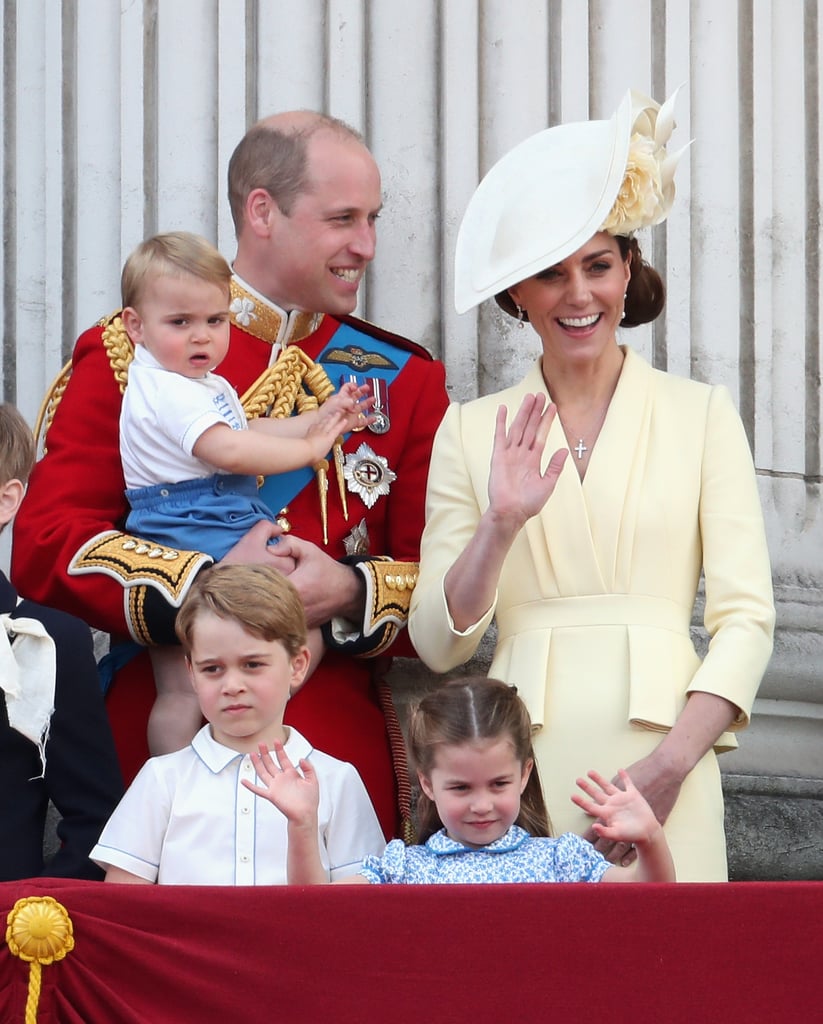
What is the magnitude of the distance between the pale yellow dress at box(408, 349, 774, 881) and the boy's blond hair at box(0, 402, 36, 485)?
2.37 feet

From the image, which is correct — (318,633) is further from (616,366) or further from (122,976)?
(122,976)

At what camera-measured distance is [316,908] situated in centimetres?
265

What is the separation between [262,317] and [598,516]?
0.96 meters

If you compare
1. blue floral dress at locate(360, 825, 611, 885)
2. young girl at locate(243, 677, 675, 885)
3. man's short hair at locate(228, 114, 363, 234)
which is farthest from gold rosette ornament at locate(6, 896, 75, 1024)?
man's short hair at locate(228, 114, 363, 234)

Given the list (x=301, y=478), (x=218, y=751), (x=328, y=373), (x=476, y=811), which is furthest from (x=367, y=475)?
(x=476, y=811)

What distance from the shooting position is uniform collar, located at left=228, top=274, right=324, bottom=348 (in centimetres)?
426

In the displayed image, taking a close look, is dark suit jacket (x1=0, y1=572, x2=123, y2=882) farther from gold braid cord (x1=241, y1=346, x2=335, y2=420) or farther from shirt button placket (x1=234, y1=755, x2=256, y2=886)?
gold braid cord (x1=241, y1=346, x2=335, y2=420)

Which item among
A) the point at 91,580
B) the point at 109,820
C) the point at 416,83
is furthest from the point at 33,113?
the point at 109,820

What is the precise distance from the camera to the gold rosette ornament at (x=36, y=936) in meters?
2.63

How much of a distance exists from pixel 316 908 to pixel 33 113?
2.69m

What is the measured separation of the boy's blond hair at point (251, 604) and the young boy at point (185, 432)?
386 millimetres

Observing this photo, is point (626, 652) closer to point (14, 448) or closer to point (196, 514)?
point (196, 514)

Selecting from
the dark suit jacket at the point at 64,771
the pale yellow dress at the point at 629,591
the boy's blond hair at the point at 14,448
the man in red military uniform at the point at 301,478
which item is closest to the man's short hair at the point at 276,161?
the man in red military uniform at the point at 301,478

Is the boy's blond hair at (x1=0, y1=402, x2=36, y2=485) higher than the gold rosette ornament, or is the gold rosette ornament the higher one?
A: the boy's blond hair at (x1=0, y1=402, x2=36, y2=485)
